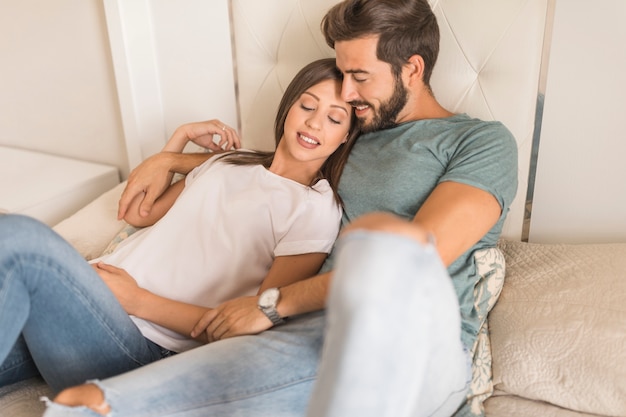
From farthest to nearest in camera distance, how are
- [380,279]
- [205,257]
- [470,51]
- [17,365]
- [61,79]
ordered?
[61,79] < [470,51] < [205,257] < [17,365] < [380,279]

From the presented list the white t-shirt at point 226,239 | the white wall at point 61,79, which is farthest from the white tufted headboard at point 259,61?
the white t-shirt at point 226,239

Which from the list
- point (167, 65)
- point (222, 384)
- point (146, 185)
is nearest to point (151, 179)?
point (146, 185)

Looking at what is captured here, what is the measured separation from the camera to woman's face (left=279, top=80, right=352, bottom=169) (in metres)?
1.28

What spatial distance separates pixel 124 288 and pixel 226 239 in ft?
0.77

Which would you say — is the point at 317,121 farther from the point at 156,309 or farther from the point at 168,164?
the point at 156,309

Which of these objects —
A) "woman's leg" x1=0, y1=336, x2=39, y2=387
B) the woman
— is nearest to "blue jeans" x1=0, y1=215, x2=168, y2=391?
the woman

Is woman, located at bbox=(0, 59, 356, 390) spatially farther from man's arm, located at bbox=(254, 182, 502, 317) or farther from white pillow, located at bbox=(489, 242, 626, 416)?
white pillow, located at bbox=(489, 242, 626, 416)

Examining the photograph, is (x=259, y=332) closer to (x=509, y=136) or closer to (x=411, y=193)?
(x=411, y=193)

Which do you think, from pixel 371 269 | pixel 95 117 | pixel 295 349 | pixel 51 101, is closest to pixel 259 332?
pixel 295 349

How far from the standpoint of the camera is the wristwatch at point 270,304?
1.07m

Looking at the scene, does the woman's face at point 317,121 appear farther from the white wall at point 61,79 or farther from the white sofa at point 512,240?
the white wall at point 61,79

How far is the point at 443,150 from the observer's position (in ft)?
4.02

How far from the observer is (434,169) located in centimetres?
122

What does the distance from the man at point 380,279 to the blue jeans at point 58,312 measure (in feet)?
0.48
